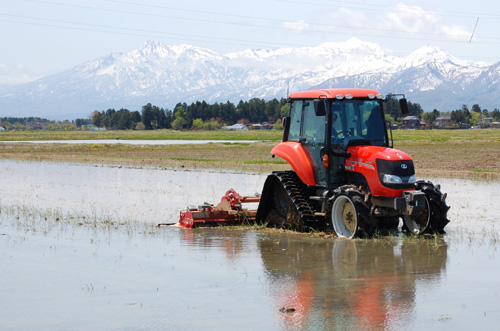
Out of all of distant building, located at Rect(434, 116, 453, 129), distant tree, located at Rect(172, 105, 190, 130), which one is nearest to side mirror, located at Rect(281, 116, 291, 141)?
distant tree, located at Rect(172, 105, 190, 130)

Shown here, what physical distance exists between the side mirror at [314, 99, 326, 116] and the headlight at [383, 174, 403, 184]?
59.6 inches

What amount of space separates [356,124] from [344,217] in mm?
1706

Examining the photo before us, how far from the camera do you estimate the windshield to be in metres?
12.8

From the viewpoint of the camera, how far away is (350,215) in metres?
12.5

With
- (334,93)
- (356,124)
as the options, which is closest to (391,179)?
(356,124)

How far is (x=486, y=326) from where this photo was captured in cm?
709

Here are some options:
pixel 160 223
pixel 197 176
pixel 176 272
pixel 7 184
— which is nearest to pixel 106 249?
pixel 176 272

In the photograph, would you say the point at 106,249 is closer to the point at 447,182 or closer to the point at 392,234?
the point at 392,234

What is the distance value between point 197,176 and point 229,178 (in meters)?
1.95

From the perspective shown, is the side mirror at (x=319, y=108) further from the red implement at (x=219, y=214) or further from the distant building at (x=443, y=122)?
the distant building at (x=443, y=122)

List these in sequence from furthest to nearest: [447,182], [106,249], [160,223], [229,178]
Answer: [229,178] → [447,182] → [160,223] → [106,249]

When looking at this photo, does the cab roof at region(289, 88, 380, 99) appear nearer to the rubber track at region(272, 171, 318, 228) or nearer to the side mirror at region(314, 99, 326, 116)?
the side mirror at region(314, 99, 326, 116)

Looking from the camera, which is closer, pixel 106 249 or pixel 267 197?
pixel 106 249

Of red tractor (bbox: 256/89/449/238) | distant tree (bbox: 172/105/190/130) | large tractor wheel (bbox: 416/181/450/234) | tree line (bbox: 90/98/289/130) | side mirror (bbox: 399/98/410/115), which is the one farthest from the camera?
tree line (bbox: 90/98/289/130)
